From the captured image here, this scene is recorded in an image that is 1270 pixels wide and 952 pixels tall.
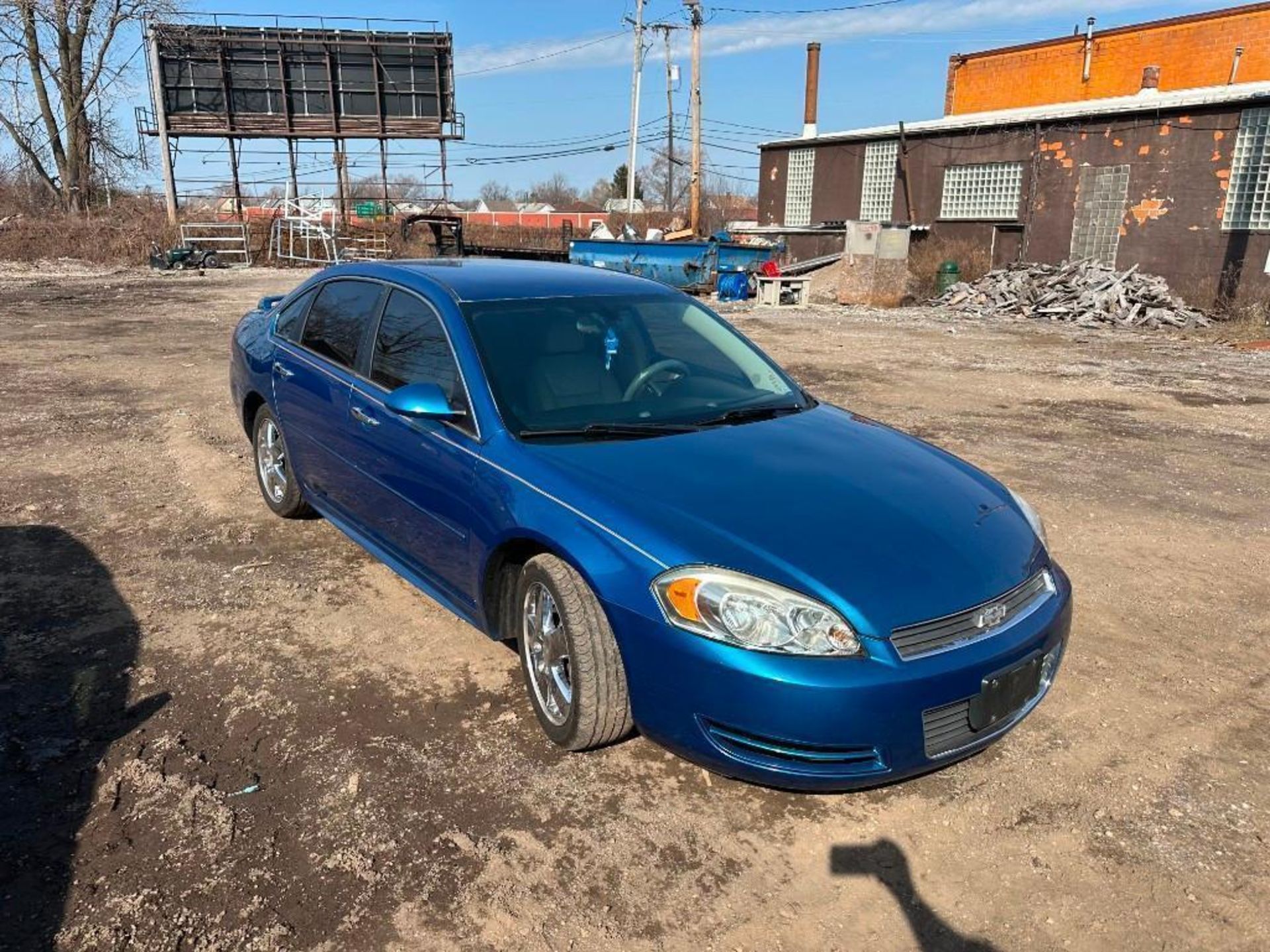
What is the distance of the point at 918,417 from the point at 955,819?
6044 mm

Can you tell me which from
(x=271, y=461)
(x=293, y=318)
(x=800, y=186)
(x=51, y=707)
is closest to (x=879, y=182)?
(x=800, y=186)

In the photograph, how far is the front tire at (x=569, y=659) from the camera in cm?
282

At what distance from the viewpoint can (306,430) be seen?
4.59 metres

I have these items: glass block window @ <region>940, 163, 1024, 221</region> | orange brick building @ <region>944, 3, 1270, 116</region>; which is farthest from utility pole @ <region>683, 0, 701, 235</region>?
orange brick building @ <region>944, 3, 1270, 116</region>

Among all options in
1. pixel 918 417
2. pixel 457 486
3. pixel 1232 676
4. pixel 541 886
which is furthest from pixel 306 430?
pixel 918 417

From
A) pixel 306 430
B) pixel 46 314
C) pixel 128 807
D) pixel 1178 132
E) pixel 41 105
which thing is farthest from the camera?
pixel 41 105

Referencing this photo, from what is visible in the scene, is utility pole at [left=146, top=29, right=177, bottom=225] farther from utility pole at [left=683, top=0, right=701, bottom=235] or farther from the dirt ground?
the dirt ground

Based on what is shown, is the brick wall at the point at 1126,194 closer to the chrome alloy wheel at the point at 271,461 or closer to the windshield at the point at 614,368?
the windshield at the point at 614,368

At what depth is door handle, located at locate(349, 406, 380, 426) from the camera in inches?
153

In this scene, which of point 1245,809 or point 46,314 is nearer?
point 1245,809

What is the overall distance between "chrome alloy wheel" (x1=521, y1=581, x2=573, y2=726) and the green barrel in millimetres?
20498

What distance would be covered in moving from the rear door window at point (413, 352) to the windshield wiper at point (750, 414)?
977 millimetres

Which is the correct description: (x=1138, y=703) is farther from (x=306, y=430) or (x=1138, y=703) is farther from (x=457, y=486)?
(x=306, y=430)

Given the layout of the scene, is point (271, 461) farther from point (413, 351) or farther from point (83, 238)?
point (83, 238)
